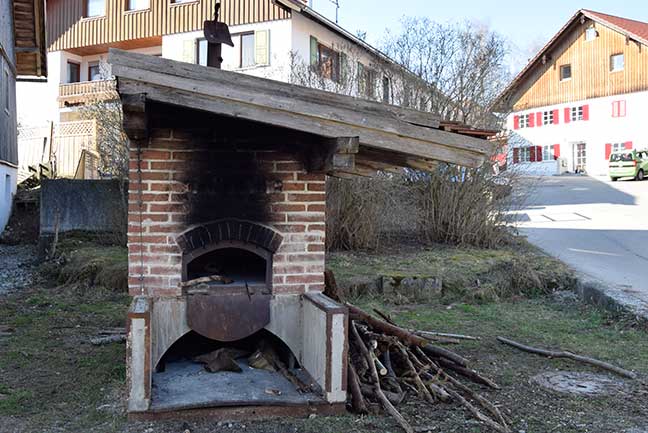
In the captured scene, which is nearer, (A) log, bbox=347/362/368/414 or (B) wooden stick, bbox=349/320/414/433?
(B) wooden stick, bbox=349/320/414/433

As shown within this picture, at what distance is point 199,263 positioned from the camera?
615 centimetres

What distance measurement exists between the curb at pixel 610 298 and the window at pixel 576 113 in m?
30.9

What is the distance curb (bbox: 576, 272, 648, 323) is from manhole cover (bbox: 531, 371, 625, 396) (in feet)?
6.85

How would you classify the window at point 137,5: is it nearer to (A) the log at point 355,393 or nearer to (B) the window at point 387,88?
(B) the window at point 387,88

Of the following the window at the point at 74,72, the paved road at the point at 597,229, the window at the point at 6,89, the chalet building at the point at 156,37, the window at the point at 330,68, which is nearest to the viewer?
the paved road at the point at 597,229

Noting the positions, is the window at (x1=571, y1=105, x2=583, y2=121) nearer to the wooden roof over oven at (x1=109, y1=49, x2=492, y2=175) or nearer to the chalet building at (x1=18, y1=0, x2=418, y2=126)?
the chalet building at (x1=18, y1=0, x2=418, y2=126)

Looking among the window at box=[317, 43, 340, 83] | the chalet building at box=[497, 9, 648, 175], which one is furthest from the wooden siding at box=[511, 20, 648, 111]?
the window at box=[317, 43, 340, 83]

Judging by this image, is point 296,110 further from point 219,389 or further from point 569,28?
point 569,28

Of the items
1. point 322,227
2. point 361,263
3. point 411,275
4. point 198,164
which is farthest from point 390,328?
point 361,263

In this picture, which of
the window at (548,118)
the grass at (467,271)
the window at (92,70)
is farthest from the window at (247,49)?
the window at (548,118)

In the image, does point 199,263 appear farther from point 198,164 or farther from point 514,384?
point 514,384

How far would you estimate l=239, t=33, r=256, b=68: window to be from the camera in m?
22.0

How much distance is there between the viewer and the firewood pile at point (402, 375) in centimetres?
436

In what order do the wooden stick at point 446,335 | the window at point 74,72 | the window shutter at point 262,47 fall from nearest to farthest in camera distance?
1. the wooden stick at point 446,335
2. the window shutter at point 262,47
3. the window at point 74,72
